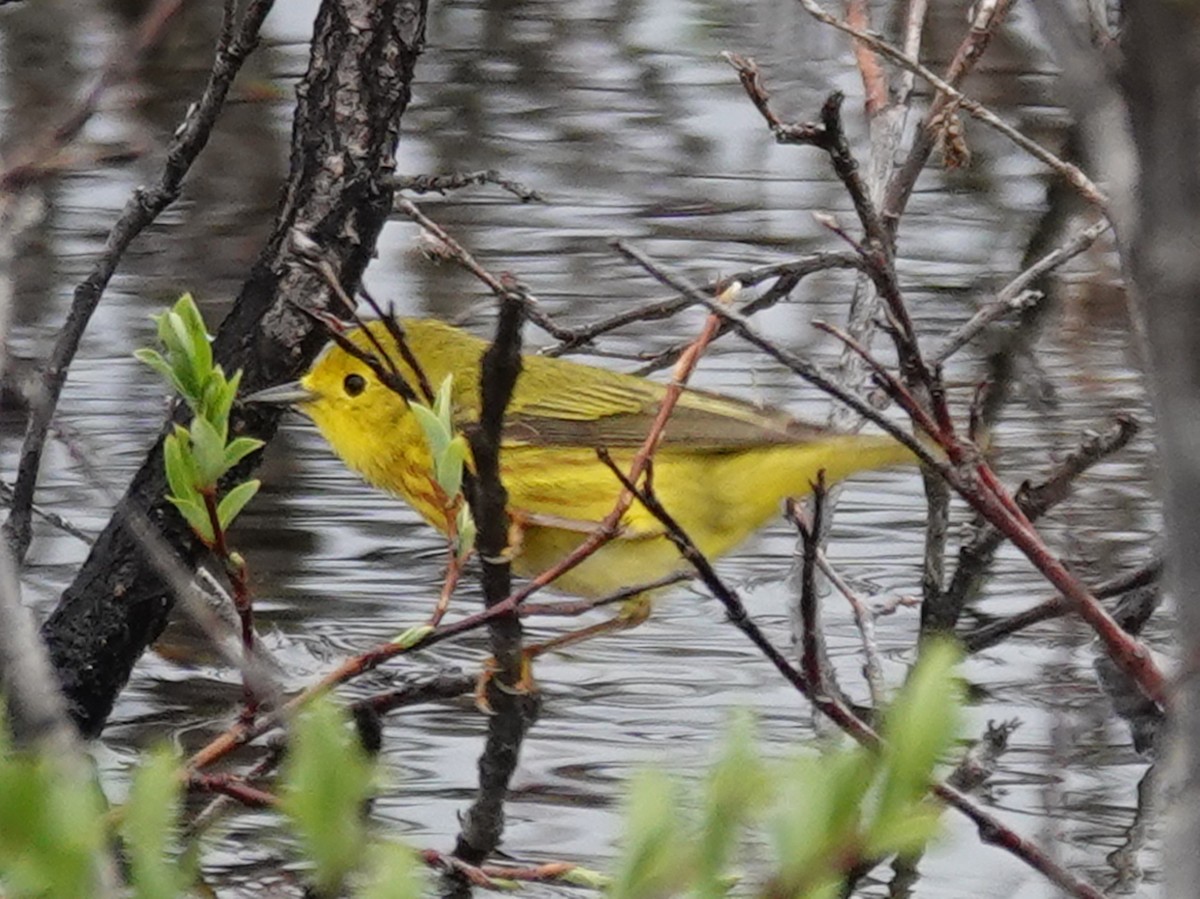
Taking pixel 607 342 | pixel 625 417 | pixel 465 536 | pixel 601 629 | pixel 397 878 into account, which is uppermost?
pixel 397 878

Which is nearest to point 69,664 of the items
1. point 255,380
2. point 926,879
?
point 255,380

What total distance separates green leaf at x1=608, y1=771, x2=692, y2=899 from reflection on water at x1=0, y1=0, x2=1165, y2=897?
110 centimetres

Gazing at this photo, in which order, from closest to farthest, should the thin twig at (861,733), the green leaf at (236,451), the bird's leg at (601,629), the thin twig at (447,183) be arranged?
the thin twig at (861,733), the green leaf at (236,451), the thin twig at (447,183), the bird's leg at (601,629)

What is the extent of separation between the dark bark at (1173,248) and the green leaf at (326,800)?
0.52 metres

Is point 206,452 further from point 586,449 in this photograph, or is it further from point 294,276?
point 586,449

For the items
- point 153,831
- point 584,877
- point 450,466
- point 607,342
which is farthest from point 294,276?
point 607,342

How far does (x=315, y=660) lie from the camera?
15.8ft

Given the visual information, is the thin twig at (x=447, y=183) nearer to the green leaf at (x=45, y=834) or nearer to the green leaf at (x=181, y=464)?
the green leaf at (x=181, y=464)

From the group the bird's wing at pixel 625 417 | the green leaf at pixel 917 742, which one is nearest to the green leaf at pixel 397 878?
the green leaf at pixel 917 742

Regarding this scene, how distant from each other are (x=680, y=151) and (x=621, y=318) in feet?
14.2

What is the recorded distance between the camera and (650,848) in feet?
5.31

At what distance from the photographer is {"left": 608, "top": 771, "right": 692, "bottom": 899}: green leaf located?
162 cm

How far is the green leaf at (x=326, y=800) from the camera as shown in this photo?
1.58m

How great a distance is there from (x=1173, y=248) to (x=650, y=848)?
0.55m
